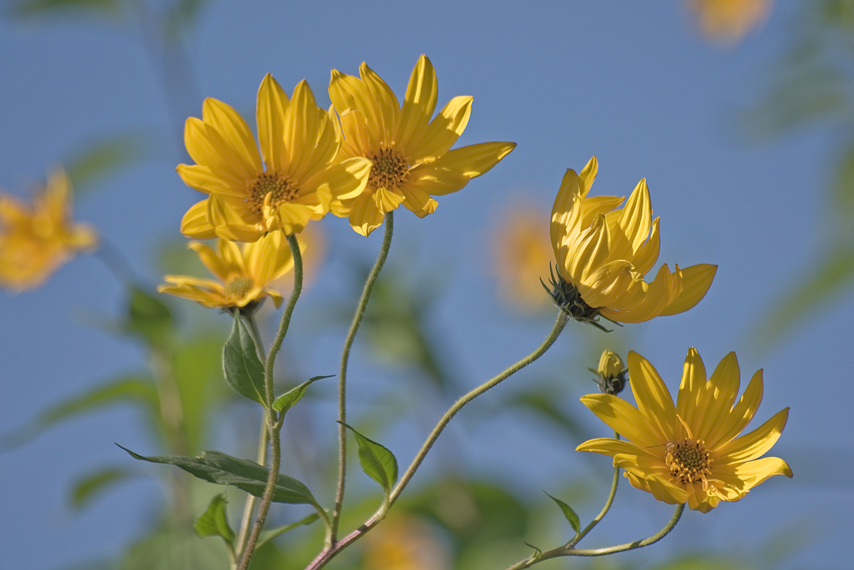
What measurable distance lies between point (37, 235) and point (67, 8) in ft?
1.52

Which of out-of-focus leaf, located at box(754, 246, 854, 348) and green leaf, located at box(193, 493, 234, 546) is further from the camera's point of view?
out-of-focus leaf, located at box(754, 246, 854, 348)

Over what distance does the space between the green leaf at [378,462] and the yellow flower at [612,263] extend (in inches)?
5.6

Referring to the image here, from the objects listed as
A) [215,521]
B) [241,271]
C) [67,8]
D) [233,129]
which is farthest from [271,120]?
[67,8]

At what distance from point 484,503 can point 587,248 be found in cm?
99

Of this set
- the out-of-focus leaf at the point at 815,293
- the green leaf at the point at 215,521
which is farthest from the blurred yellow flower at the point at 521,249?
the green leaf at the point at 215,521

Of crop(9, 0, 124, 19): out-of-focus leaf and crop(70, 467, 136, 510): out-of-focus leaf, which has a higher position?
crop(9, 0, 124, 19): out-of-focus leaf

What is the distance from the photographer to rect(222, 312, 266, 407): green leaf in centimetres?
44

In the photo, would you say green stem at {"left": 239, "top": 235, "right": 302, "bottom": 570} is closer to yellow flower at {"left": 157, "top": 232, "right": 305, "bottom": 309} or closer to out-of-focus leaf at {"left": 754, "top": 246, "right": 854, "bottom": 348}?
yellow flower at {"left": 157, "top": 232, "right": 305, "bottom": 309}

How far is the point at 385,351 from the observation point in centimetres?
150

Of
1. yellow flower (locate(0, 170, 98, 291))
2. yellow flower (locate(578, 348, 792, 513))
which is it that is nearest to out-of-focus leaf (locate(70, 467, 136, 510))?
yellow flower (locate(0, 170, 98, 291))

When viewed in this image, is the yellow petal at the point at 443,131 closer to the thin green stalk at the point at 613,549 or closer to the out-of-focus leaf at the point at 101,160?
the thin green stalk at the point at 613,549

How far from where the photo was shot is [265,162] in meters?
0.47

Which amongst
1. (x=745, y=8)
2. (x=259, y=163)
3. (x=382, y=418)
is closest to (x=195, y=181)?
(x=259, y=163)

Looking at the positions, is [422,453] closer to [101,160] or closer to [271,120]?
[271,120]
